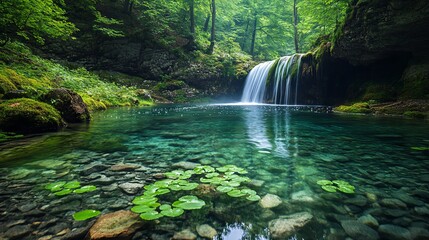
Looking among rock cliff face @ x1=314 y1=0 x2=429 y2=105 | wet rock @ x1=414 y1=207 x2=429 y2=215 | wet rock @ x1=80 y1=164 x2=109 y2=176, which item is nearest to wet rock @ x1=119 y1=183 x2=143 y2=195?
wet rock @ x1=80 y1=164 x2=109 y2=176

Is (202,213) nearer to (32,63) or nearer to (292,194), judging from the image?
(292,194)

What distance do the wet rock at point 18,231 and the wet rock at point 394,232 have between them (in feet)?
9.34

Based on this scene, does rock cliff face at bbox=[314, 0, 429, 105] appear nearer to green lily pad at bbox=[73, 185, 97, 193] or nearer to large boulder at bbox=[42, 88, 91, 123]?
green lily pad at bbox=[73, 185, 97, 193]

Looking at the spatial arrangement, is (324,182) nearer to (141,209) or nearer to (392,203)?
(392,203)

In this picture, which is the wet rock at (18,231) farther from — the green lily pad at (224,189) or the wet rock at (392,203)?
the wet rock at (392,203)

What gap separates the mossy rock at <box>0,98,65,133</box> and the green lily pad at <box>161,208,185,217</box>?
5.48 m

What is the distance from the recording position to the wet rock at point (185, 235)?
5.83ft

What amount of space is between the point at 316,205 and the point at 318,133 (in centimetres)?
438

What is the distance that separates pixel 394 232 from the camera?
1.83 meters

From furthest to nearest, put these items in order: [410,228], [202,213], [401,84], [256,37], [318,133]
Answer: [256,37]
[401,84]
[318,133]
[202,213]
[410,228]

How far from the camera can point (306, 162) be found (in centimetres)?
372

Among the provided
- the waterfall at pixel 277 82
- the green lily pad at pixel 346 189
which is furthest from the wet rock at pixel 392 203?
the waterfall at pixel 277 82

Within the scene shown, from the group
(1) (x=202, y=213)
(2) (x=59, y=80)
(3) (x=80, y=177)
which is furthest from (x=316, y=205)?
(2) (x=59, y=80)

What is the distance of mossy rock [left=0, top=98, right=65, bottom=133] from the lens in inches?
209
